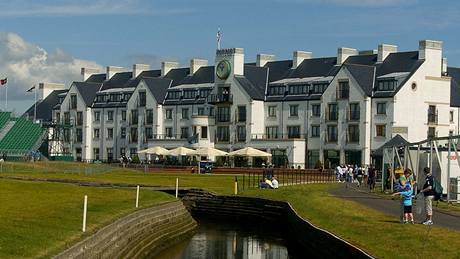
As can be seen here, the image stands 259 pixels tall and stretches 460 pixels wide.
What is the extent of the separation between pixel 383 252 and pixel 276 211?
28.3m

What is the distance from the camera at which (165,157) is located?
132750 mm

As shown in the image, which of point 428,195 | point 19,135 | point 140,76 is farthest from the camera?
point 140,76

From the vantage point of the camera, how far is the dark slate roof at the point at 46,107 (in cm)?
→ 16576

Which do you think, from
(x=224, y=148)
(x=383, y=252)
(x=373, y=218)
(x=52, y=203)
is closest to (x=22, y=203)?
(x=52, y=203)

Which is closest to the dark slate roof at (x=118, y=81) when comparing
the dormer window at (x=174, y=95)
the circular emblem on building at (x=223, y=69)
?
the dormer window at (x=174, y=95)

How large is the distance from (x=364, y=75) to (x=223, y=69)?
24239 mm

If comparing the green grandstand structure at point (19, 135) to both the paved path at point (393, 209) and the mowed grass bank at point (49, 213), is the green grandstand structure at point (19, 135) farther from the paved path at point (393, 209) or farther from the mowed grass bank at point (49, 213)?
the paved path at point (393, 209)

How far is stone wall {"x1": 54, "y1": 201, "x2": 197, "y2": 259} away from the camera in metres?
29.3

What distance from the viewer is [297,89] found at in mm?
123750

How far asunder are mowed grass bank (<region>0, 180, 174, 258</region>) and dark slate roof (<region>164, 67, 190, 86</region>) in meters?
82.8

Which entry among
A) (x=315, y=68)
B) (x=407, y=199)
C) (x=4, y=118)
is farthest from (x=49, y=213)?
(x=4, y=118)

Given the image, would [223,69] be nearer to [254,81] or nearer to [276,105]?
[254,81]

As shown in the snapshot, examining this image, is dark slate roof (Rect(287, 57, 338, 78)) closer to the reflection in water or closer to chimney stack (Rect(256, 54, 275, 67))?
chimney stack (Rect(256, 54, 275, 67))

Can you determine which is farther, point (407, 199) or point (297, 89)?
point (297, 89)
